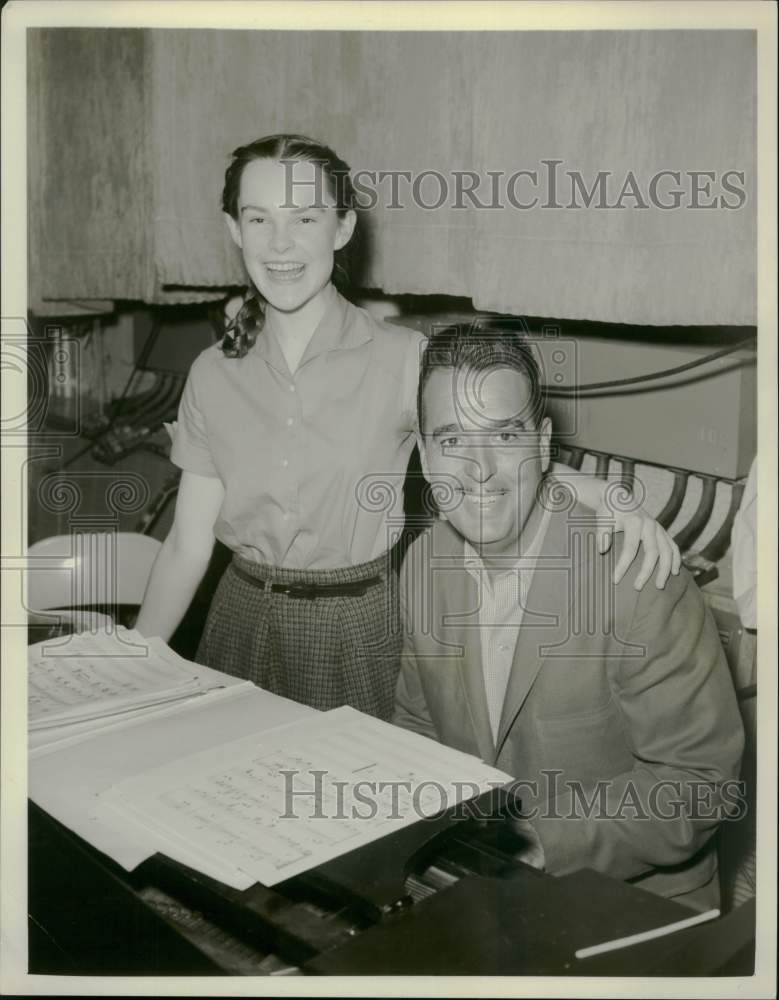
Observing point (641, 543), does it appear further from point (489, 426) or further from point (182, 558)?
point (182, 558)

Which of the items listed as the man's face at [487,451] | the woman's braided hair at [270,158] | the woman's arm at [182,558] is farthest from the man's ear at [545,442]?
the woman's arm at [182,558]

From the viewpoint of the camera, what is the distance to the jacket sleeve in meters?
1.20

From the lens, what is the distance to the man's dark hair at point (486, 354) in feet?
4.26

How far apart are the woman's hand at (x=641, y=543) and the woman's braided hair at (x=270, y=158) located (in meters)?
0.51

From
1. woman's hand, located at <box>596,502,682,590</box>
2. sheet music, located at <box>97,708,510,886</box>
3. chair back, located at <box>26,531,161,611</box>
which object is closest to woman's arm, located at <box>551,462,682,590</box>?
woman's hand, located at <box>596,502,682,590</box>

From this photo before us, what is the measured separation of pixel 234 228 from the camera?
138 centimetres

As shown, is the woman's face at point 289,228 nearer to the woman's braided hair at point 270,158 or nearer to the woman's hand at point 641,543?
the woman's braided hair at point 270,158

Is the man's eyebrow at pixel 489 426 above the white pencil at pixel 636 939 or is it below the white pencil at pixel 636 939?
above

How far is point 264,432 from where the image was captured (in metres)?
1.38

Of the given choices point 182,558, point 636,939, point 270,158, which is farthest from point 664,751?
point 270,158

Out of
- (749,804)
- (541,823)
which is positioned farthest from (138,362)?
(749,804)

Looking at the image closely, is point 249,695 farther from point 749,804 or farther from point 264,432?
point 749,804

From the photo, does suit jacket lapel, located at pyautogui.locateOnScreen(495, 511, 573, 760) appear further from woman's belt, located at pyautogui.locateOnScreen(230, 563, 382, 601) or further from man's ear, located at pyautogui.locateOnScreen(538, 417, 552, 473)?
woman's belt, located at pyautogui.locateOnScreen(230, 563, 382, 601)

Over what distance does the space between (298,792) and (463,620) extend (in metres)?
0.35
